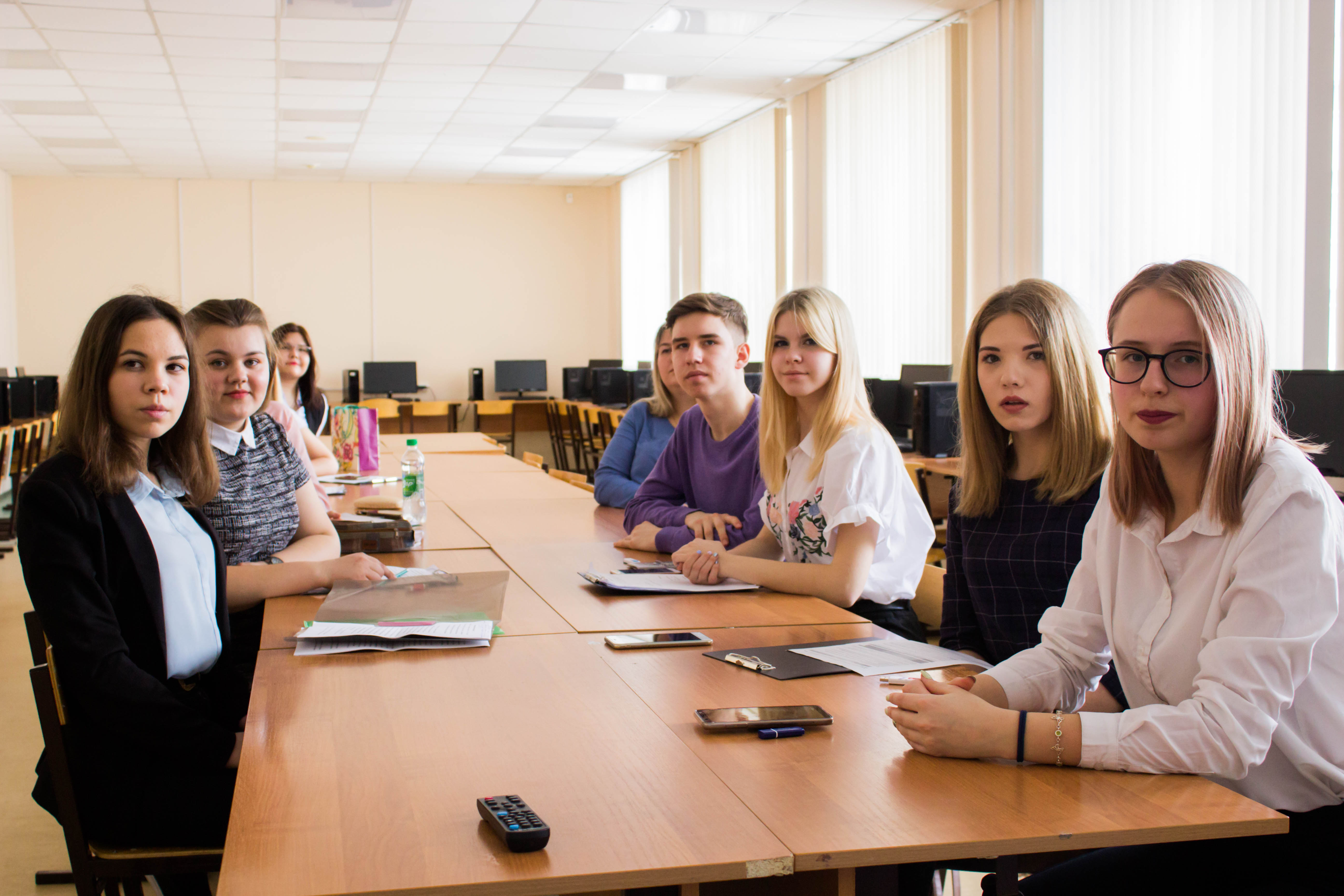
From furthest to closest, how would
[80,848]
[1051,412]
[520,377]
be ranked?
[520,377] < [1051,412] < [80,848]

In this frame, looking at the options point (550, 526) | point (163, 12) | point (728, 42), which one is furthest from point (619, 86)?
point (550, 526)

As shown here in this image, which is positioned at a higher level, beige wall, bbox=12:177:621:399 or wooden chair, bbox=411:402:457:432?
beige wall, bbox=12:177:621:399

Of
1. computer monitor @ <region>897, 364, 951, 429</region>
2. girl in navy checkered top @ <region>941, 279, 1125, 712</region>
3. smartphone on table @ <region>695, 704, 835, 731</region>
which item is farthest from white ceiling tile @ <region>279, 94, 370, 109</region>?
smartphone on table @ <region>695, 704, 835, 731</region>

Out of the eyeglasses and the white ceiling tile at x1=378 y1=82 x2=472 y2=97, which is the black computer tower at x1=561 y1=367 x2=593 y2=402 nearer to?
the white ceiling tile at x1=378 y1=82 x2=472 y2=97

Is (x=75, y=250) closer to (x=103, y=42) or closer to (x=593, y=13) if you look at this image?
(x=103, y=42)

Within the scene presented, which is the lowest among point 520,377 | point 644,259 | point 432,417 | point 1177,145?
point 432,417

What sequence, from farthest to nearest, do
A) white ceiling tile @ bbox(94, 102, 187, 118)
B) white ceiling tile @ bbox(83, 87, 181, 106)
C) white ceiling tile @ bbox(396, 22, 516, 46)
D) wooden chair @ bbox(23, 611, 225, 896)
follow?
white ceiling tile @ bbox(94, 102, 187, 118)
white ceiling tile @ bbox(83, 87, 181, 106)
white ceiling tile @ bbox(396, 22, 516, 46)
wooden chair @ bbox(23, 611, 225, 896)

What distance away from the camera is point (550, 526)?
3283mm

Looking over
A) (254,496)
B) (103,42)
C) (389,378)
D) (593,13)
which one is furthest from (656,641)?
(389,378)

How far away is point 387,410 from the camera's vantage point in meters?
11.5

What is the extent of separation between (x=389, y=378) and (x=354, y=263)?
1386 millimetres

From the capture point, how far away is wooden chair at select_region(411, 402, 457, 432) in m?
11.8

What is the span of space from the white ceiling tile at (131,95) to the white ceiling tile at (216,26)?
1580mm

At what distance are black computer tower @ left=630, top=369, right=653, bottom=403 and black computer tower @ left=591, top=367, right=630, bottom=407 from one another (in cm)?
8
